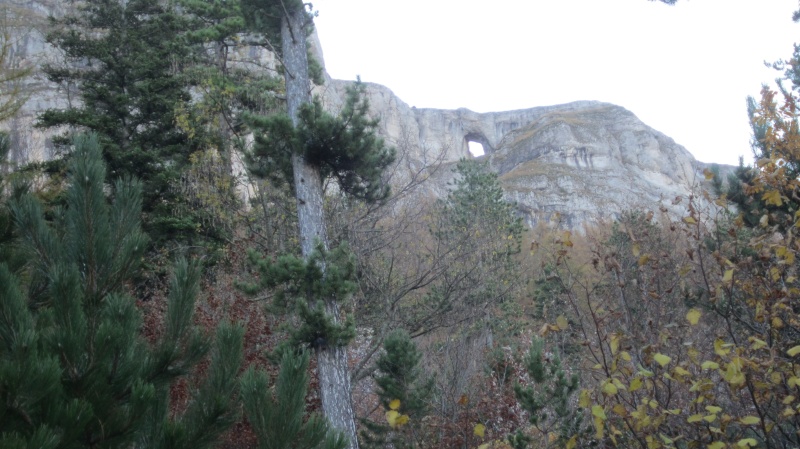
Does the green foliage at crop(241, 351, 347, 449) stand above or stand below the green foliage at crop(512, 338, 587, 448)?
above

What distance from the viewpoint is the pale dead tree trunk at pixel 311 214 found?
6.53 m

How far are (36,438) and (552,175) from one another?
7724 cm

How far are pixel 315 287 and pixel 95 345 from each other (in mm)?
A: 3991

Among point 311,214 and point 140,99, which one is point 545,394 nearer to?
point 311,214

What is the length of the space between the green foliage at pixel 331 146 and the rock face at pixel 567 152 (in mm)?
55183

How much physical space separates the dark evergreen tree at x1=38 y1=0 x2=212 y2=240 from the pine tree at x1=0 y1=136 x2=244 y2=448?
8606 mm

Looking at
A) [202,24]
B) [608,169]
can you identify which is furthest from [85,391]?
[608,169]

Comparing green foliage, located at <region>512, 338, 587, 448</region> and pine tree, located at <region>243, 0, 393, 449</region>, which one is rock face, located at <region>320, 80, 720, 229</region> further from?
pine tree, located at <region>243, 0, 393, 449</region>

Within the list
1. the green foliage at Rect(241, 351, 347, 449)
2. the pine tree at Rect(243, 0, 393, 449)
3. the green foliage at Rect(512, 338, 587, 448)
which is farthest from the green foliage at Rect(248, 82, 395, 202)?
the green foliage at Rect(241, 351, 347, 449)

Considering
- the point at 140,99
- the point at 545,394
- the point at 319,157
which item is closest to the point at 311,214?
the point at 319,157

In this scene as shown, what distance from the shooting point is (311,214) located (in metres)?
7.25

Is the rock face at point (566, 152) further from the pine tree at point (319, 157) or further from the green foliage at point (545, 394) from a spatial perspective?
the green foliage at point (545, 394)

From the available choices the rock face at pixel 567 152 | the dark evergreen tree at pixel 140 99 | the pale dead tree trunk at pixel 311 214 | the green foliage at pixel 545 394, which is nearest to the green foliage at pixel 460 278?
the green foliage at pixel 545 394

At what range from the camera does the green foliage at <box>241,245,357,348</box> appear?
6426 mm
